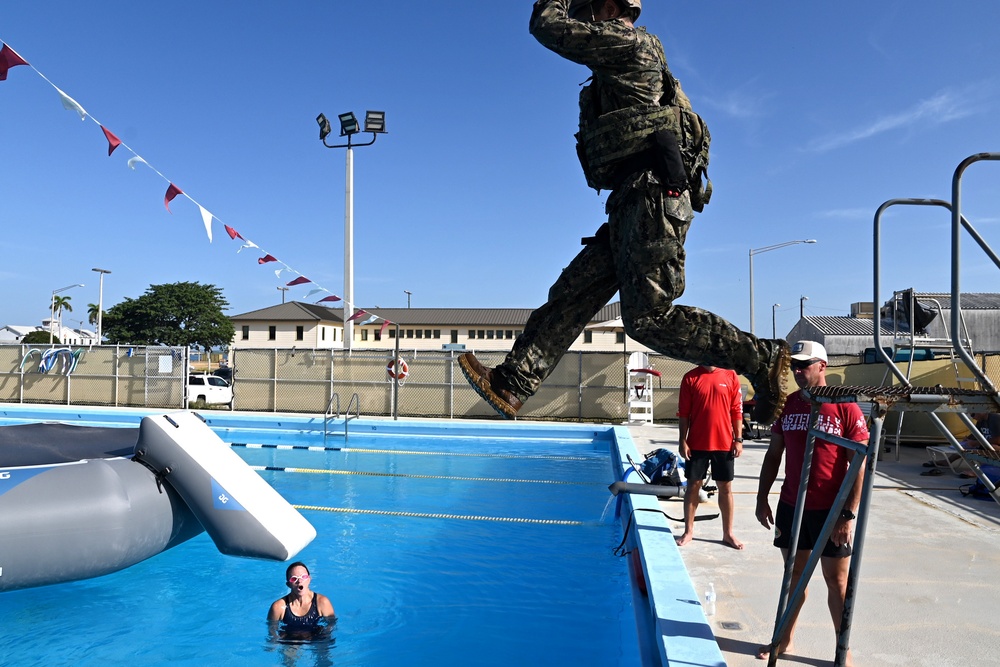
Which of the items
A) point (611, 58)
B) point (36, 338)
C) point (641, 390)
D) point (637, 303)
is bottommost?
point (641, 390)

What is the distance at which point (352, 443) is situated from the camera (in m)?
16.4

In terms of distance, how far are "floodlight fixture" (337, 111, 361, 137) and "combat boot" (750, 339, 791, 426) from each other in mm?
25094

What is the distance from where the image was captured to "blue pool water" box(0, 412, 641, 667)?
221 inches

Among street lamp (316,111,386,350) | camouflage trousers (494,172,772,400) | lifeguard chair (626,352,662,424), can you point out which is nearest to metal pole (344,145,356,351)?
street lamp (316,111,386,350)

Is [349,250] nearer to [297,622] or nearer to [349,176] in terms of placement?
[349,176]

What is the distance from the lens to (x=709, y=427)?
6.66 metres

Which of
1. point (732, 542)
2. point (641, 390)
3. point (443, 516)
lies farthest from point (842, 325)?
point (732, 542)

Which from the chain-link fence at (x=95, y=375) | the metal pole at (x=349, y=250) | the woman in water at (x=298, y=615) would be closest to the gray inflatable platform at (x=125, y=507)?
the woman in water at (x=298, y=615)

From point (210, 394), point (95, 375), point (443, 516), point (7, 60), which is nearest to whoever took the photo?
point (7, 60)

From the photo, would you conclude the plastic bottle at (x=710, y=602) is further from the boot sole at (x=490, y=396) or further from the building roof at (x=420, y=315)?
the building roof at (x=420, y=315)

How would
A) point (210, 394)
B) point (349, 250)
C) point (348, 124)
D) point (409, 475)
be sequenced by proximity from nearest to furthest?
point (409, 475) < point (349, 250) < point (210, 394) < point (348, 124)

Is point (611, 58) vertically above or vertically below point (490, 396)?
above

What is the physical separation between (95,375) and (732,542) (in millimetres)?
22023

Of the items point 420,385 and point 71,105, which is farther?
point 420,385
